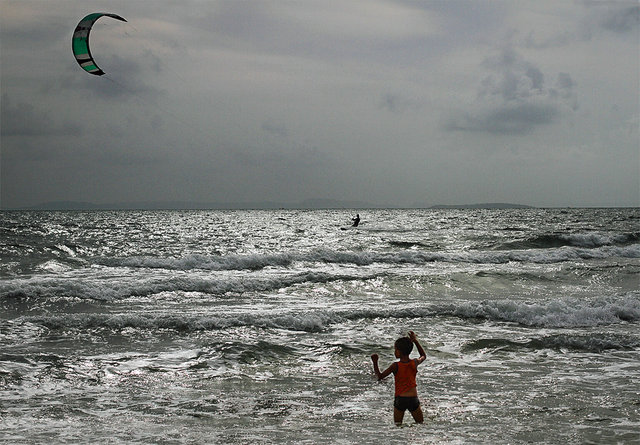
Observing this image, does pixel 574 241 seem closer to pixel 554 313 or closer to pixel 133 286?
pixel 554 313

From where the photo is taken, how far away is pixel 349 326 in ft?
46.6

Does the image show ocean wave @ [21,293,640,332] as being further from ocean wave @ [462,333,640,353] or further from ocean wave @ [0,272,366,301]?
ocean wave @ [0,272,366,301]

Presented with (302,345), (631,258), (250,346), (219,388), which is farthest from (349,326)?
(631,258)

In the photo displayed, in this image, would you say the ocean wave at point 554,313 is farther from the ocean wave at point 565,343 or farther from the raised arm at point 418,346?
the raised arm at point 418,346

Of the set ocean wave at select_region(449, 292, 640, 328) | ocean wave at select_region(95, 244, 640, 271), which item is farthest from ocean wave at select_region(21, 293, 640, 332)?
ocean wave at select_region(95, 244, 640, 271)

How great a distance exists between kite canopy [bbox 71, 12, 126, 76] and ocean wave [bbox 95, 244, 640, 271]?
1245cm

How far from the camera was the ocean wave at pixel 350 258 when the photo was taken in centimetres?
2823

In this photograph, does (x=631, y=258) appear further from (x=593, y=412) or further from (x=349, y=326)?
(x=593, y=412)

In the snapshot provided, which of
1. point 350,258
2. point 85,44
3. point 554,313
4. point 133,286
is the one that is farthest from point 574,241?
point 85,44

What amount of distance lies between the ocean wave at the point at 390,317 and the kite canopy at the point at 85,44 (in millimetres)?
7126

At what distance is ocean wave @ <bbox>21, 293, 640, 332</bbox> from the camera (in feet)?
45.2

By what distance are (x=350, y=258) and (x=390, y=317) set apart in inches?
625

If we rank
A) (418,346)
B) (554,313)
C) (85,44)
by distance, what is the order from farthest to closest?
(85,44) < (554,313) < (418,346)

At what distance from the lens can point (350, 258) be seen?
31.2 metres
